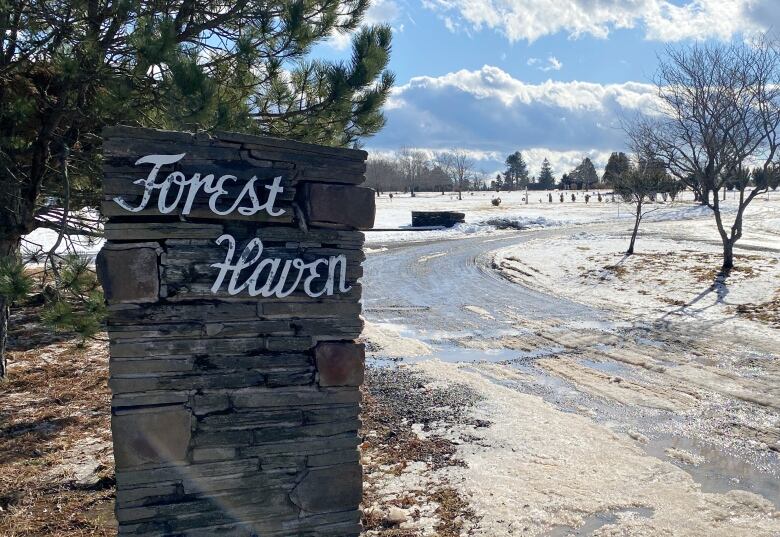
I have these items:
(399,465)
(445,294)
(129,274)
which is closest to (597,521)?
(399,465)

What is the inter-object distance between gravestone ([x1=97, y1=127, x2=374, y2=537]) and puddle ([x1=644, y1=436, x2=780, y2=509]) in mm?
3069

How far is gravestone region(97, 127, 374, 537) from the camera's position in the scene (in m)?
3.10

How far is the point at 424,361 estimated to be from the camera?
841 centimetres

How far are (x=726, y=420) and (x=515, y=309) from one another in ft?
20.2

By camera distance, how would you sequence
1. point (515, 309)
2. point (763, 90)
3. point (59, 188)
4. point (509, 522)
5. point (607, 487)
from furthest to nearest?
point (763, 90) → point (515, 309) → point (59, 188) → point (607, 487) → point (509, 522)

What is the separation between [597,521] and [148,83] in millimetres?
4872

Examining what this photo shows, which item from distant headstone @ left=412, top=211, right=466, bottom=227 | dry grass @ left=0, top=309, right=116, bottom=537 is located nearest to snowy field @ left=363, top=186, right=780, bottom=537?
dry grass @ left=0, top=309, right=116, bottom=537

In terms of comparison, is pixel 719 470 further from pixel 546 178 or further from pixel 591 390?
pixel 546 178

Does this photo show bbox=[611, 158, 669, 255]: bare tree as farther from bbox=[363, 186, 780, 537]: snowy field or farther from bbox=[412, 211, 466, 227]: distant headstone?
bbox=[412, 211, 466, 227]: distant headstone

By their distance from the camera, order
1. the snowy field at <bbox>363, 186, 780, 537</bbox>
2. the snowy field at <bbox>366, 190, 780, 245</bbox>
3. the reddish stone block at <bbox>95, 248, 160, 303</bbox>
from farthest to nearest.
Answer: the snowy field at <bbox>366, 190, 780, 245</bbox> < the snowy field at <bbox>363, 186, 780, 537</bbox> < the reddish stone block at <bbox>95, 248, 160, 303</bbox>

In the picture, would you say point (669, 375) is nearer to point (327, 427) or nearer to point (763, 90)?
point (327, 427)

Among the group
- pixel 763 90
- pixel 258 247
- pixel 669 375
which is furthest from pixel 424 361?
pixel 763 90

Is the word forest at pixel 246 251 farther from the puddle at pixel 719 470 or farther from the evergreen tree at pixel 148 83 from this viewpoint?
the puddle at pixel 719 470

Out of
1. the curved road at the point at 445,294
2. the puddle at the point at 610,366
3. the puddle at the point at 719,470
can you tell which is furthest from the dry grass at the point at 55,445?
the puddle at the point at 610,366
